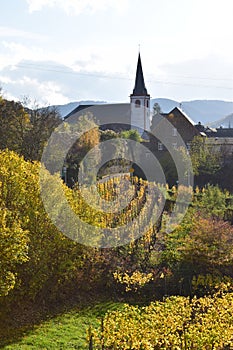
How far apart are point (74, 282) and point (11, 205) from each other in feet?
11.1

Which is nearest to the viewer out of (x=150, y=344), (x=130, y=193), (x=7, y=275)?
(x=150, y=344)

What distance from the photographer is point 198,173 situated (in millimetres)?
28297

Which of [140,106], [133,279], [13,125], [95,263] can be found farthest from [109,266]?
[140,106]

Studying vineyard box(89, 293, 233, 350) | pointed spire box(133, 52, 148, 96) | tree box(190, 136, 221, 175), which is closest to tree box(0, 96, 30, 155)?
tree box(190, 136, 221, 175)

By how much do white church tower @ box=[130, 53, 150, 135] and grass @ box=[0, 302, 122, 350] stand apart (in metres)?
39.0

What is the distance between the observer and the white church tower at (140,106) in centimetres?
5169

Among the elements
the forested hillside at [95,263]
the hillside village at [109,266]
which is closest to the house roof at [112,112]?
the hillside village at [109,266]

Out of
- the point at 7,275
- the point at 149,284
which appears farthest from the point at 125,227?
the point at 7,275

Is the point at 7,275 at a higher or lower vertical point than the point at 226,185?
lower

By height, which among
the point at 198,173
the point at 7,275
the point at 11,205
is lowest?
the point at 7,275

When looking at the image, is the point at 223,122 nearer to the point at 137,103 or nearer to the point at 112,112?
the point at 137,103

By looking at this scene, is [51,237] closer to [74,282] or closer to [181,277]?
[74,282]

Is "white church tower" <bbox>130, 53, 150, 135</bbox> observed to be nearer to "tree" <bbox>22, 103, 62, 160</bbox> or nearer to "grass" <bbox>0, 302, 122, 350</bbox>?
"tree" <bbox>22, 103, 62, 160</bbox>

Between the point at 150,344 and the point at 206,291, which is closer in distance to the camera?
the point at 150,344
